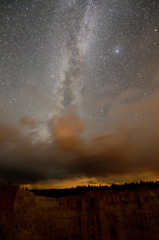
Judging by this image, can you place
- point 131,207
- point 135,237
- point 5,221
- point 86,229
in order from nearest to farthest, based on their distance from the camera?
point 5,221 < point 135,237 < point 86,229 < point 131,207

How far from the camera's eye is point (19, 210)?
28594 millimetres

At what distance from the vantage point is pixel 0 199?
2502cm

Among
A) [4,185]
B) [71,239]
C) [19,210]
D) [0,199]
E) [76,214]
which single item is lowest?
[71,239]

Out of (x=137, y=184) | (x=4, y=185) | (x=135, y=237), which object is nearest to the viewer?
(x=4, y=185)

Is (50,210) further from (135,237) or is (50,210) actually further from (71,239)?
(135,237)

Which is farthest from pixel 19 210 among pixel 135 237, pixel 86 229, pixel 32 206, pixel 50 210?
pixel 135 237

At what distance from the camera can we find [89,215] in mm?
35812

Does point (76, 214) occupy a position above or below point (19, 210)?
below

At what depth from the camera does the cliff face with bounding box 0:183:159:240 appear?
98.4 ft

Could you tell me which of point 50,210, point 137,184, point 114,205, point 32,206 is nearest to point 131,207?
point 114,205

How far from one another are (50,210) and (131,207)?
19038 mm

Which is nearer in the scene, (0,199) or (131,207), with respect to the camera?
(0,199)

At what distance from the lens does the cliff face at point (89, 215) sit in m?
30.0

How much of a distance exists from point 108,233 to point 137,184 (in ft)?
45.8
